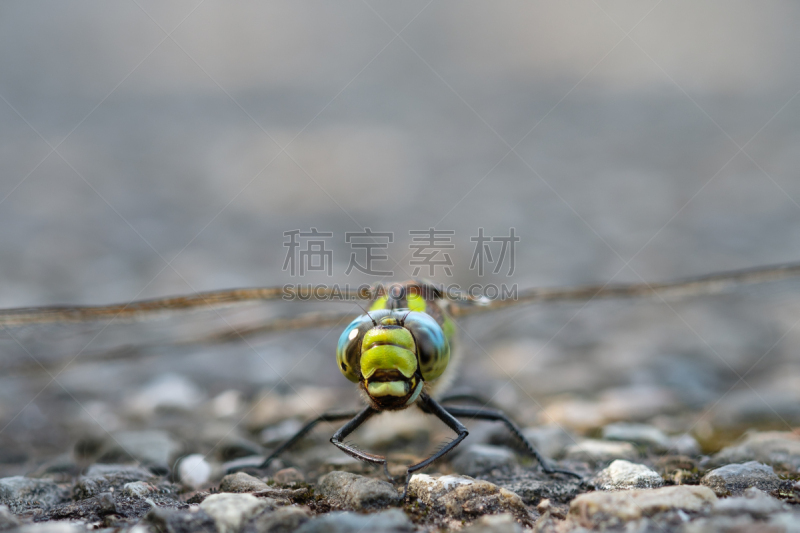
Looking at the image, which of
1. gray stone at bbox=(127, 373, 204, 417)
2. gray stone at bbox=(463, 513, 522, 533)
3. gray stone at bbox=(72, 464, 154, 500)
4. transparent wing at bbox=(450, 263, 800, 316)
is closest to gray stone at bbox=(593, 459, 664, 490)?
gray stone at bbox=(463, 513, 522, 533)

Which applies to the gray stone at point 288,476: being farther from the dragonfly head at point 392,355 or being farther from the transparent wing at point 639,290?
the transparent wing at point 639,290

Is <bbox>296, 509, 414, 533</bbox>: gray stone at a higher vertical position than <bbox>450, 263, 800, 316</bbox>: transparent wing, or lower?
lower

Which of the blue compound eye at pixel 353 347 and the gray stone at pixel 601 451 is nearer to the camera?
the blue compound eye at pixel 353 347

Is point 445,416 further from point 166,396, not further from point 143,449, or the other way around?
point 166,396

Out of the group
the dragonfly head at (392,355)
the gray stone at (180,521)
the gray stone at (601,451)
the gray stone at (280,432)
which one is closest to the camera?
the gray stone at (180,521)

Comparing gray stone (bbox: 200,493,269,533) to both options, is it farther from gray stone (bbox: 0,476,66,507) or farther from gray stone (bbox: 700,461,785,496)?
gray stone (bbox: 700,461,785,496)

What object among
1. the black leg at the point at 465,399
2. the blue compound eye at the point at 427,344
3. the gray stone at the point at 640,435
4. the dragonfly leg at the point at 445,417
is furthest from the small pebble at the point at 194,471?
the gray stone at the point at 640,435

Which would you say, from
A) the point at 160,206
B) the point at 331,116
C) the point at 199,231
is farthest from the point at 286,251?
the point at 331,116
